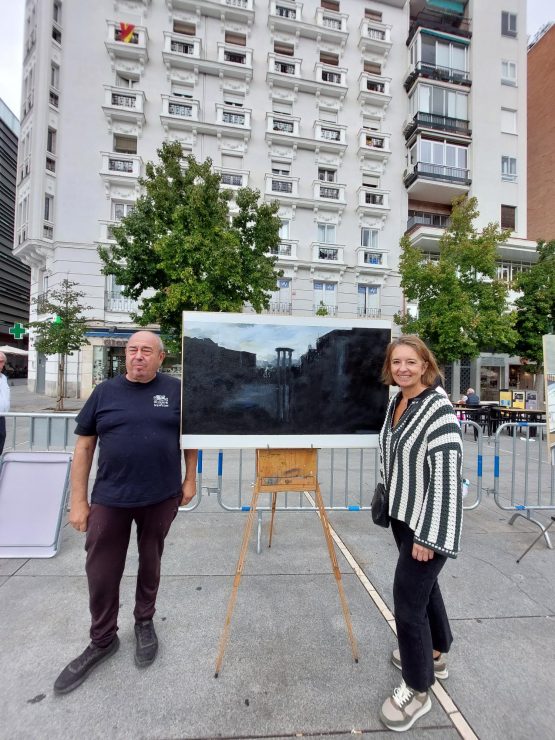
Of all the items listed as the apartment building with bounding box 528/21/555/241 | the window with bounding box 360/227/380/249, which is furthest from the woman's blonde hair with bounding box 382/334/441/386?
the apartment building with bounding box 528/21/555/241

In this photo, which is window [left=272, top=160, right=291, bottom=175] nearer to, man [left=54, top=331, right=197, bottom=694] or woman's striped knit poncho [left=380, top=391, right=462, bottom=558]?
man [left=54, top=331, right=197, bottom=694]

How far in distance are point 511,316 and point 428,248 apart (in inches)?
385

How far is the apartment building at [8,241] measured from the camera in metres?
43.6

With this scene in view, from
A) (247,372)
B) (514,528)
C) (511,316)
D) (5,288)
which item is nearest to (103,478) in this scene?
(247,372)

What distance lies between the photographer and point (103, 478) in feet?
7.48

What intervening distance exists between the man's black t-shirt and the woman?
1.43 m

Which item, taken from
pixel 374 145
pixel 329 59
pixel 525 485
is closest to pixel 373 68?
pixel 329 59

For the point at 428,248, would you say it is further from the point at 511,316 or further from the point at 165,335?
the point at 165,335

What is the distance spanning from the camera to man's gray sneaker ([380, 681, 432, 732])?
191cm

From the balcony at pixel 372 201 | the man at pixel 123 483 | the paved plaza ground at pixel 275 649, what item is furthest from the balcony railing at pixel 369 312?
the man at pixel 123 483

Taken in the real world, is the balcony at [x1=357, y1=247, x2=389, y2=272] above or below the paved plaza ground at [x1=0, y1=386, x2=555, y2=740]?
above

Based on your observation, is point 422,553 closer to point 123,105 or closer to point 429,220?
point 123,105

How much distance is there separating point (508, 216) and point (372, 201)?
31.1 ft

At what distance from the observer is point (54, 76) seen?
21.1 metres
